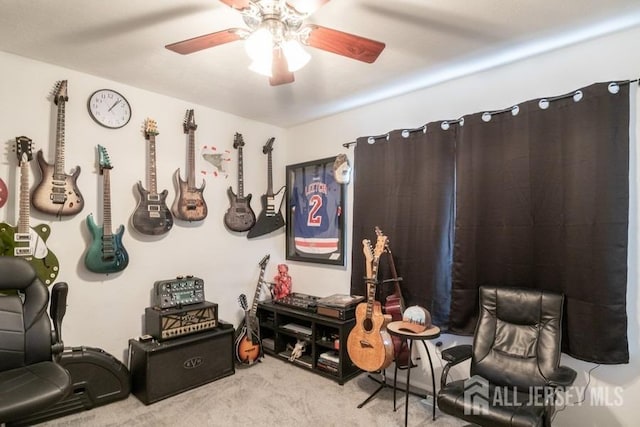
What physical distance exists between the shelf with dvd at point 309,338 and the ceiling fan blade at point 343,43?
2099 mm

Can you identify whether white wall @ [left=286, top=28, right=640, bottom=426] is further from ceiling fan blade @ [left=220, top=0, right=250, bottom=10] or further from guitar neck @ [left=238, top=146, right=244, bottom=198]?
ceiling fan blade @ [left=220, top=0, right=250, bottom=10]

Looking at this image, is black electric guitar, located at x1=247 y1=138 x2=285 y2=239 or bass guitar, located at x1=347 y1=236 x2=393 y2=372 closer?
bass guitar, located at x1=347 y1=236 x2=393 y2=372

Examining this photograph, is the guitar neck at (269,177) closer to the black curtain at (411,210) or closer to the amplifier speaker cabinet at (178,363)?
the black curtain at (411,210)

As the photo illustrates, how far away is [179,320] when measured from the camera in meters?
2.82

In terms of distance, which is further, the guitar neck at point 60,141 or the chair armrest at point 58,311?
the guitar neck at point 60,141

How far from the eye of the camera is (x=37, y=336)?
1.93 m

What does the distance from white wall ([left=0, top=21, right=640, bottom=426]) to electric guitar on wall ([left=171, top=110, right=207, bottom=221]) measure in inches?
3.2

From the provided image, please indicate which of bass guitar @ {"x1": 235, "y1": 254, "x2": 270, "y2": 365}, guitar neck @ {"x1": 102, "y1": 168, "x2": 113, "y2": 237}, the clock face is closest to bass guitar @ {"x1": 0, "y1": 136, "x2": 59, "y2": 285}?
guitar neck @ {"x1": 102, "y1": 168, "x2": 113, "y2": 237}

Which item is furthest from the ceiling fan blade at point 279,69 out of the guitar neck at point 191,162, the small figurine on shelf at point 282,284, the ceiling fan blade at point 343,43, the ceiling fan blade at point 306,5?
the small figurine on shelf at point 282,284

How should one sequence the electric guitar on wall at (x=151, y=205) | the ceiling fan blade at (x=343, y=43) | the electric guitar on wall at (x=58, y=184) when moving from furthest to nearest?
the electric guitar on wall at (x=151, y=205) → the electric guitar on wall at (x=58, y=184) → the ceiling fan blade at (x=343, y=43)

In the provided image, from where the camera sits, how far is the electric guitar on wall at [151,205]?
285 cm

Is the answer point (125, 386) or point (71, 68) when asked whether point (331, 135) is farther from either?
point (125, 386)

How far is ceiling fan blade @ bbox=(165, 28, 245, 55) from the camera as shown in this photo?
1.54m

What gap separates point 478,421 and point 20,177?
3.19 metres
